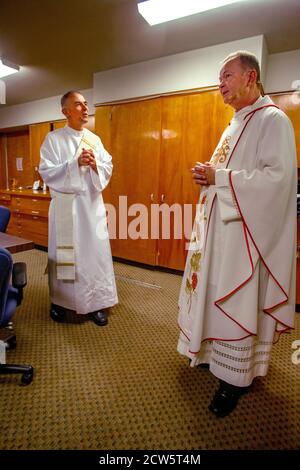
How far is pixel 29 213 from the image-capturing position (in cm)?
445

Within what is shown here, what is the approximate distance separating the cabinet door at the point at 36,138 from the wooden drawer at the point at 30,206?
2.95ft

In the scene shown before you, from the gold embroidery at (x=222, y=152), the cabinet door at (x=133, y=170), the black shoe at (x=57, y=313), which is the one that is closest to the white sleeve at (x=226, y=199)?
the gold embroidery at (x=222, y=152)

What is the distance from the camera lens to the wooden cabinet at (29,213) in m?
4.26

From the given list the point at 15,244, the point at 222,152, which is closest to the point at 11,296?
the point at 15,244

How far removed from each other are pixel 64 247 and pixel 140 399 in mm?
1136

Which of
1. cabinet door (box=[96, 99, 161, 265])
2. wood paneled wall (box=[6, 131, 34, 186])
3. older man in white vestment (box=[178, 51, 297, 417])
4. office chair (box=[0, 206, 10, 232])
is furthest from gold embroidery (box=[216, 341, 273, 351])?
wood paneled wall (box=[6, 131, 34, 186])

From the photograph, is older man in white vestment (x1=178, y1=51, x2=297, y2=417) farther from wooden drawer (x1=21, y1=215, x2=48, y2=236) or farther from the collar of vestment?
wooden drawer (x1=21, y1=215, x2=48, y2=236)

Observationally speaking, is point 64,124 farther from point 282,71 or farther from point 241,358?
point 241,358

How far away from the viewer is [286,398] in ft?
4.77

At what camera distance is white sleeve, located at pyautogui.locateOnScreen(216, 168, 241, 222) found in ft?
3.78

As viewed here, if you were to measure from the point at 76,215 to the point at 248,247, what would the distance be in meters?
1.32

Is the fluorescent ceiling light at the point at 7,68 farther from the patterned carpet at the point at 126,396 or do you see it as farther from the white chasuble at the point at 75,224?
the patterned carpet at the point at 126,396

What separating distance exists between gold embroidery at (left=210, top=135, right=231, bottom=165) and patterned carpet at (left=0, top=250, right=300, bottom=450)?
4.05 ft

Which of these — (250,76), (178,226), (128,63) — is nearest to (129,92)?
(128,63)
